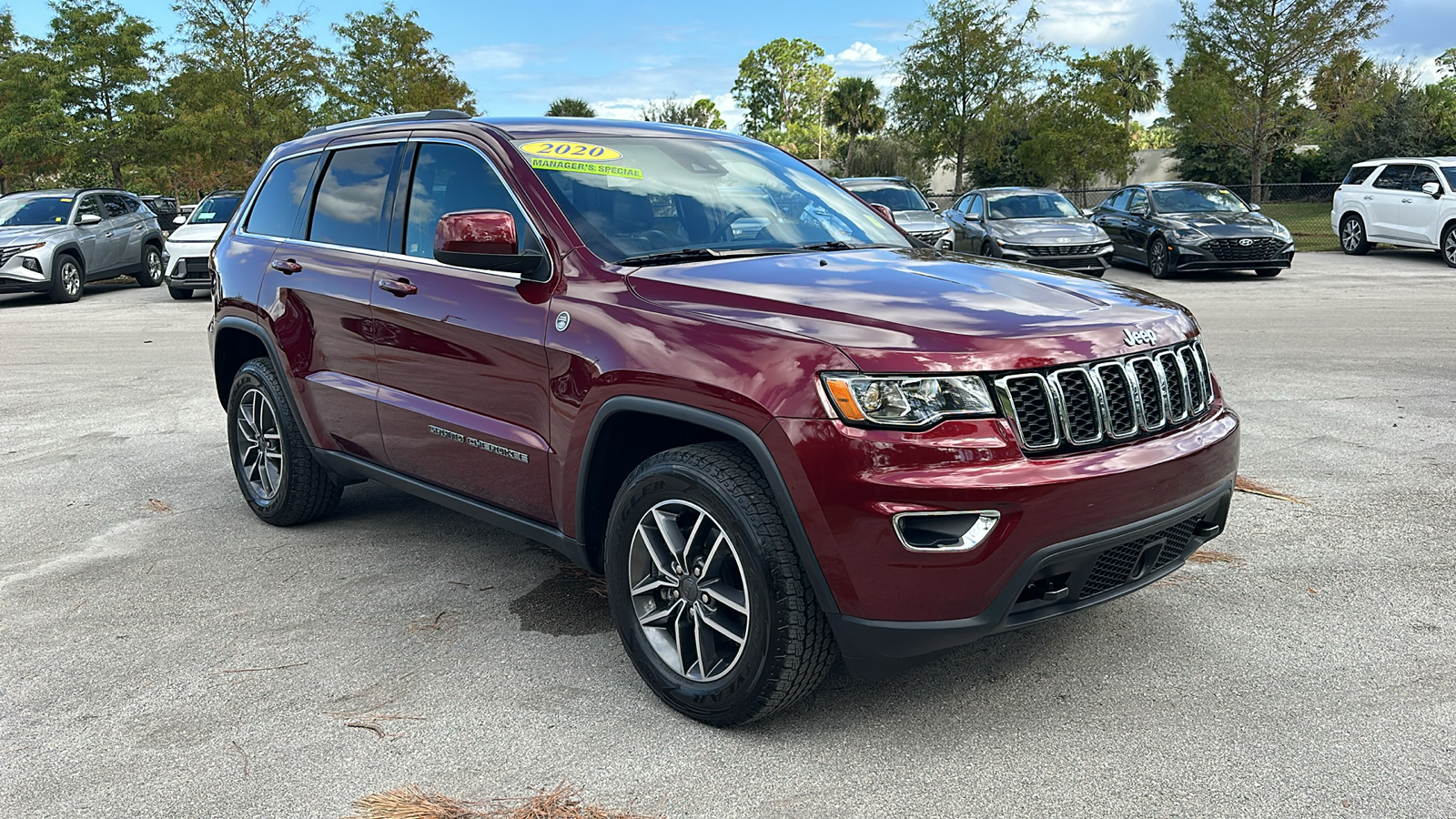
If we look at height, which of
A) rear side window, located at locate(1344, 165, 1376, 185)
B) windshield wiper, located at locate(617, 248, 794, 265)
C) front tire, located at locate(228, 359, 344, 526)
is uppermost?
rear side window, located at locate(1344, 165, 1376, 185)

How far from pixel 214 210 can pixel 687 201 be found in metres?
16.3

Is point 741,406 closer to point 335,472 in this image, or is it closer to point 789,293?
point 789,293

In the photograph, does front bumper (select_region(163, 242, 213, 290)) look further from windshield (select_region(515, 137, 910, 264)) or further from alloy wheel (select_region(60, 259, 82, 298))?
windshield (select_region(515, 137, 910, 264))

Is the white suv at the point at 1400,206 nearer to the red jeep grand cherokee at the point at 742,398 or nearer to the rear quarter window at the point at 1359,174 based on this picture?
the rear quarter window at the point at 1359,174

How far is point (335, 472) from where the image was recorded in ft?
16.1

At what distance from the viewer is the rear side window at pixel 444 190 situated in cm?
404

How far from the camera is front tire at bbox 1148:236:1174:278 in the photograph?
1750 cm

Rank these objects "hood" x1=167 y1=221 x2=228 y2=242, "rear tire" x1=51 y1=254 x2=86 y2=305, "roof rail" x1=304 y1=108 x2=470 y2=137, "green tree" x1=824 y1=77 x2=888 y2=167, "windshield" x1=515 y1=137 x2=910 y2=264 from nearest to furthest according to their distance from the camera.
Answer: "windshield" x1=515 y1=137 x2=910 y2=264
"roof rail" x1=304 y1=108 x2=470 y2=137
"hood" x1=167 y1=221 x2=228 y2=242
"rear tire" x1=51 y1=254 x2=86 y2=305
"green tree" x1=824 y1=77 x2=888 y2=167

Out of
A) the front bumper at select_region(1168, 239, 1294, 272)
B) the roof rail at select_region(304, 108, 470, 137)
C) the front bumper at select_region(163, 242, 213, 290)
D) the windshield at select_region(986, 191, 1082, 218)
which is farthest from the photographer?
the windshield at select_region(986, 191, 1082, 218)

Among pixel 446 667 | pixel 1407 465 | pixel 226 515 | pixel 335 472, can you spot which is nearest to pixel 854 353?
pixel 446 667

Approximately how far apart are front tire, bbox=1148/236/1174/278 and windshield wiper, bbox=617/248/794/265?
15153 millimetres

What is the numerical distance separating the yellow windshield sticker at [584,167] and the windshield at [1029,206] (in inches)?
566

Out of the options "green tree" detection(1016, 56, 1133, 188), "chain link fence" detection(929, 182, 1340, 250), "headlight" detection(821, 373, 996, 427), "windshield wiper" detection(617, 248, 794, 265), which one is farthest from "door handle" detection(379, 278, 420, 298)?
"green tree" detection(1016, 56, 1133, 188)

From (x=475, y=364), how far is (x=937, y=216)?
14.8m
